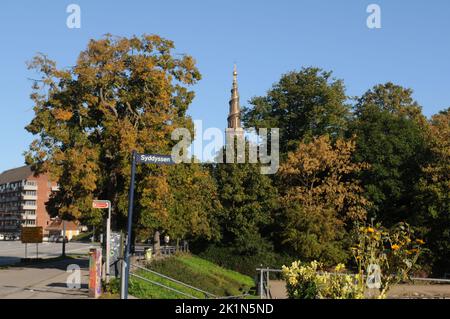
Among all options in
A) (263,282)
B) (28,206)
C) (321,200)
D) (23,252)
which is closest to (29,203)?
(28,206)

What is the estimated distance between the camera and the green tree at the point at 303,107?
61219 mm

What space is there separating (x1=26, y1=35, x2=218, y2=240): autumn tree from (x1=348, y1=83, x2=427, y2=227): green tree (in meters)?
20.7

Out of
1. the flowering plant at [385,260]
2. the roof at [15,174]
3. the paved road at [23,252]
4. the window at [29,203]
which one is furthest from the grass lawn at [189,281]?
the roof at [15,174]

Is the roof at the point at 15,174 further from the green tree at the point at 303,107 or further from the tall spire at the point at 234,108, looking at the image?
the green tree at the point at 303,107

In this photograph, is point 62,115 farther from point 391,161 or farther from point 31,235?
point 391,161

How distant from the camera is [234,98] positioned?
126 metres

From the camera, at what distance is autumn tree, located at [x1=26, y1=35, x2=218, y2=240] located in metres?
29.8

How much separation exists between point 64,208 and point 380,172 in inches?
1059

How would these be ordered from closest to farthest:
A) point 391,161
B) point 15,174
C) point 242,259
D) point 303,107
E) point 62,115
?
point 62,115, point 242,259, point 391,161, point 303,107, point 15,174

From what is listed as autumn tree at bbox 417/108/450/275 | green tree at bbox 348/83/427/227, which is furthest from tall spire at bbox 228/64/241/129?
autumn tree at bbox 417/108/450/275

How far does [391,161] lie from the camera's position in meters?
47.0

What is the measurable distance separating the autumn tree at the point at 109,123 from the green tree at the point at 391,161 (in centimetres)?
2070

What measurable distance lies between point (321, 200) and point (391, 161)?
6.58 metres
